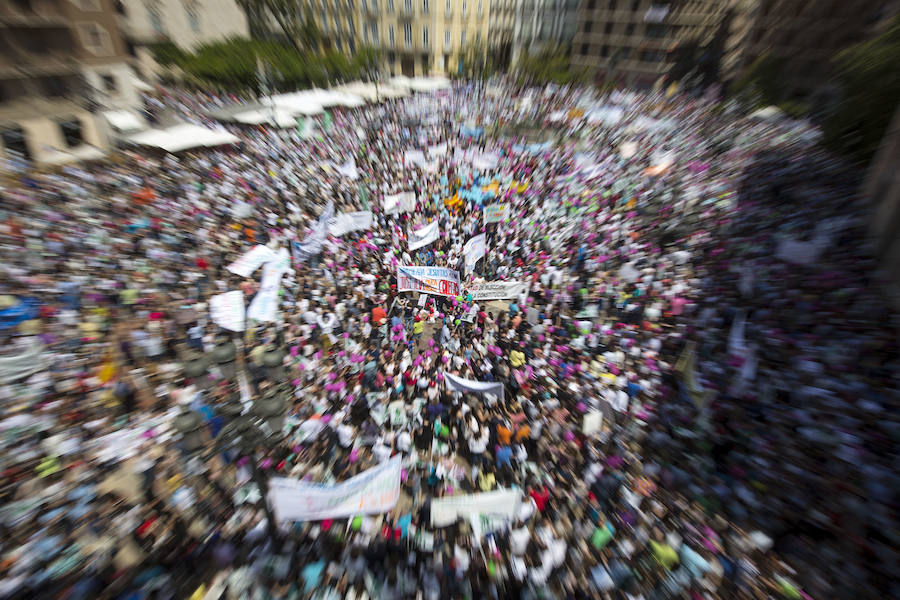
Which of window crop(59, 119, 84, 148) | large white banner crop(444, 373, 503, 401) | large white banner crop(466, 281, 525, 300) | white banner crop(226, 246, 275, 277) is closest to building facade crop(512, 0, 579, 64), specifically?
large white banner crop(466, 281, 525, 300)

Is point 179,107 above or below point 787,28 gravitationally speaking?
below

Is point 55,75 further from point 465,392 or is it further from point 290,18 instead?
point 465,392

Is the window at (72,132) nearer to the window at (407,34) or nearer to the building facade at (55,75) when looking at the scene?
the building facade at (55,75)

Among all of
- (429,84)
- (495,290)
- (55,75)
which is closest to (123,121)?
(55,75)

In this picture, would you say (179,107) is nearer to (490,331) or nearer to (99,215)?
(99,215)

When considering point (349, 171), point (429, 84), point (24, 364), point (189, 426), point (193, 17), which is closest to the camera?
point (189, 426)

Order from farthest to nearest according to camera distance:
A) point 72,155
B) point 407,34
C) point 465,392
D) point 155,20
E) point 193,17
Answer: point 407,34
point 193,17
point 155,20
point 72,155
point 465,392

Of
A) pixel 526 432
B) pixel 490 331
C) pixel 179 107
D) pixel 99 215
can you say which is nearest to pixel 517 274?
pixel 490 331
